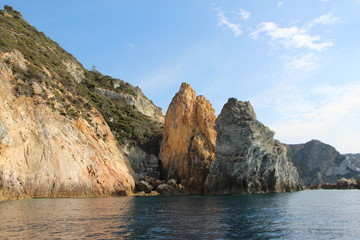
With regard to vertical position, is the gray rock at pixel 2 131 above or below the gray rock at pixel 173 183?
above

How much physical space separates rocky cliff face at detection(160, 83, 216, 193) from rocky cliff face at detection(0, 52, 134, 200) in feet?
46.6

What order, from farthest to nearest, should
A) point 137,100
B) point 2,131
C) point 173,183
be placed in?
point 137,100 → point 173,183 → point 2,131

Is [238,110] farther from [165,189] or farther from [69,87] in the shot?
[69,87]

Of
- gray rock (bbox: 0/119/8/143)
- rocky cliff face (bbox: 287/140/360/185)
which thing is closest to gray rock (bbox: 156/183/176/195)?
gray rock (bbox: 0/119/8/143)

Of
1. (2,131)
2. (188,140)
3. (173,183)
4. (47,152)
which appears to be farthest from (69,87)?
(173,183)

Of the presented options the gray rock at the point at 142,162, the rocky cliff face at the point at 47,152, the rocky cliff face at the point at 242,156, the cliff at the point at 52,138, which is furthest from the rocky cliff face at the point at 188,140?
the rocky cliff face at the point at 47,152

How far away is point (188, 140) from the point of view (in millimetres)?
79250

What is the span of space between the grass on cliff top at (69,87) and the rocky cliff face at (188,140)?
896 centimetres

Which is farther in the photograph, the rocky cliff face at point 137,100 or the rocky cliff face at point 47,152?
the rocky cliff face at point 137,100

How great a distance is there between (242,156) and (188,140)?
55.7 ft

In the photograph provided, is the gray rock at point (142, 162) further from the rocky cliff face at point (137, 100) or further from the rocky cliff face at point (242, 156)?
the rocky cliff face at point (137, 100)

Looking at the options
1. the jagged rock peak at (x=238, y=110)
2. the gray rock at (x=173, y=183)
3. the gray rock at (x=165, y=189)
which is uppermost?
the jagged rock peak at (x=238, y=110)

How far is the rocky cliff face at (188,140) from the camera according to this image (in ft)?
243

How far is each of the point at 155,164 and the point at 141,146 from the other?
661cm
